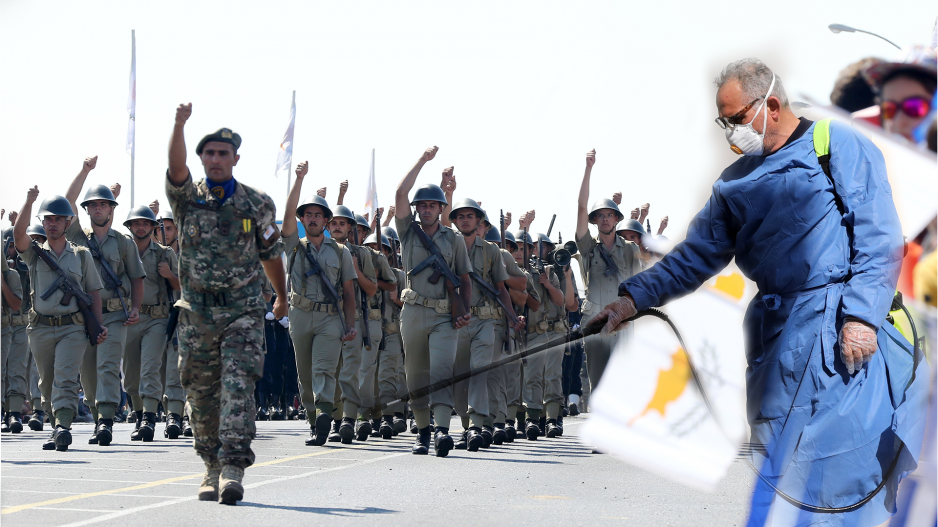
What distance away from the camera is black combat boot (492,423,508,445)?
1245cm

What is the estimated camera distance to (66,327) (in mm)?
10664

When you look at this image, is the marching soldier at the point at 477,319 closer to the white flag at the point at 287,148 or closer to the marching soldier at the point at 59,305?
the marching soldier at the point at 59,305

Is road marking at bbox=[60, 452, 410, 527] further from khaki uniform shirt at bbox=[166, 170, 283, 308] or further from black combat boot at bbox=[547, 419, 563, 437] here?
black combat boot at bbox=[547, 419, 563, 437]

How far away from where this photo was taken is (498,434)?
40.9 ft

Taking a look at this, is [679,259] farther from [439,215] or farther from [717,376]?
[439,215]

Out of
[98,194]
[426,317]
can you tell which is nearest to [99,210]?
[98,194]

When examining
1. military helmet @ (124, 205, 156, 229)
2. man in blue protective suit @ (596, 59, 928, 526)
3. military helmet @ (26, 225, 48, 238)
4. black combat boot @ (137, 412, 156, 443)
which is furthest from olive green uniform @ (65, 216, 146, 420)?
man in blue protective suit @ (596, 59, 928, 526)

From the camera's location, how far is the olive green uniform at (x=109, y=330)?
1109 centimetres

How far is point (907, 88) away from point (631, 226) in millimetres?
11206

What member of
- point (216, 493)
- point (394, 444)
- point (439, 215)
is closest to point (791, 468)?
point (216, 493)

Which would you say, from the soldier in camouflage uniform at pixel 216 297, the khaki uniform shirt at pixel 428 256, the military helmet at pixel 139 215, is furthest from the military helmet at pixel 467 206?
the soldier in camouflage uniform at pixel 216 297

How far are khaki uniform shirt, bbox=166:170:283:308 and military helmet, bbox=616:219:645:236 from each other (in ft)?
23.4

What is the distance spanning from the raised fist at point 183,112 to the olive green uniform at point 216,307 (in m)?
0.39

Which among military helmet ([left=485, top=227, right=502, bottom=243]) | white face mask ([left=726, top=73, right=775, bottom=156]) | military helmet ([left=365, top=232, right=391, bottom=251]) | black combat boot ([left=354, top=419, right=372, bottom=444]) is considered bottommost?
black combat boot ([left=354, top=419, right=372, bottom=444])
